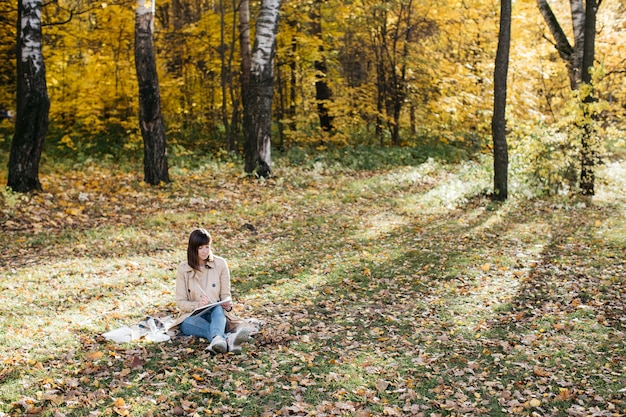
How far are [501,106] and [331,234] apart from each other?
543 centimetres

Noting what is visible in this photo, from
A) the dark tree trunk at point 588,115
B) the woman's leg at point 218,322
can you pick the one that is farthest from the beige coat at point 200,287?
the dark tree trunk at point 588,115

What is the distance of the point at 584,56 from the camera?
13.1m

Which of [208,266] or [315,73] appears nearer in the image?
[208,266]

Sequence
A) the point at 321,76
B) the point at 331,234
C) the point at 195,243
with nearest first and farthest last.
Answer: the point at 195,243 → the point at 331,234 → the point at 321,76

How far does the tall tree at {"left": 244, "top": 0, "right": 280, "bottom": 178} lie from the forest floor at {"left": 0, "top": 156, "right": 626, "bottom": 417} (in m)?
1.11

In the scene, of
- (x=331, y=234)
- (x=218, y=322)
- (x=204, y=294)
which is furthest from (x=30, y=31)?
(x=218, y=322)

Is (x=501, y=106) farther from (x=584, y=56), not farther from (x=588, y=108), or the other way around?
(x=584, y=56)

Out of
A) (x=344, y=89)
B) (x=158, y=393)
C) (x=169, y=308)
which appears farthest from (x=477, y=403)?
(x=344, y=89)

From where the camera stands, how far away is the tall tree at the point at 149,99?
40.2ft

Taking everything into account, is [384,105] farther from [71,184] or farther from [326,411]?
[326,411]

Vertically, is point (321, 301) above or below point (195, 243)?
below

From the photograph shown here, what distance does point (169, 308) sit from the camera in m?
6.77

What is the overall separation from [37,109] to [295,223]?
557 centimetres

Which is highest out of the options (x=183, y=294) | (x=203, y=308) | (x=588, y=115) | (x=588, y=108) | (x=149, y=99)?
(x=149, y=99)
